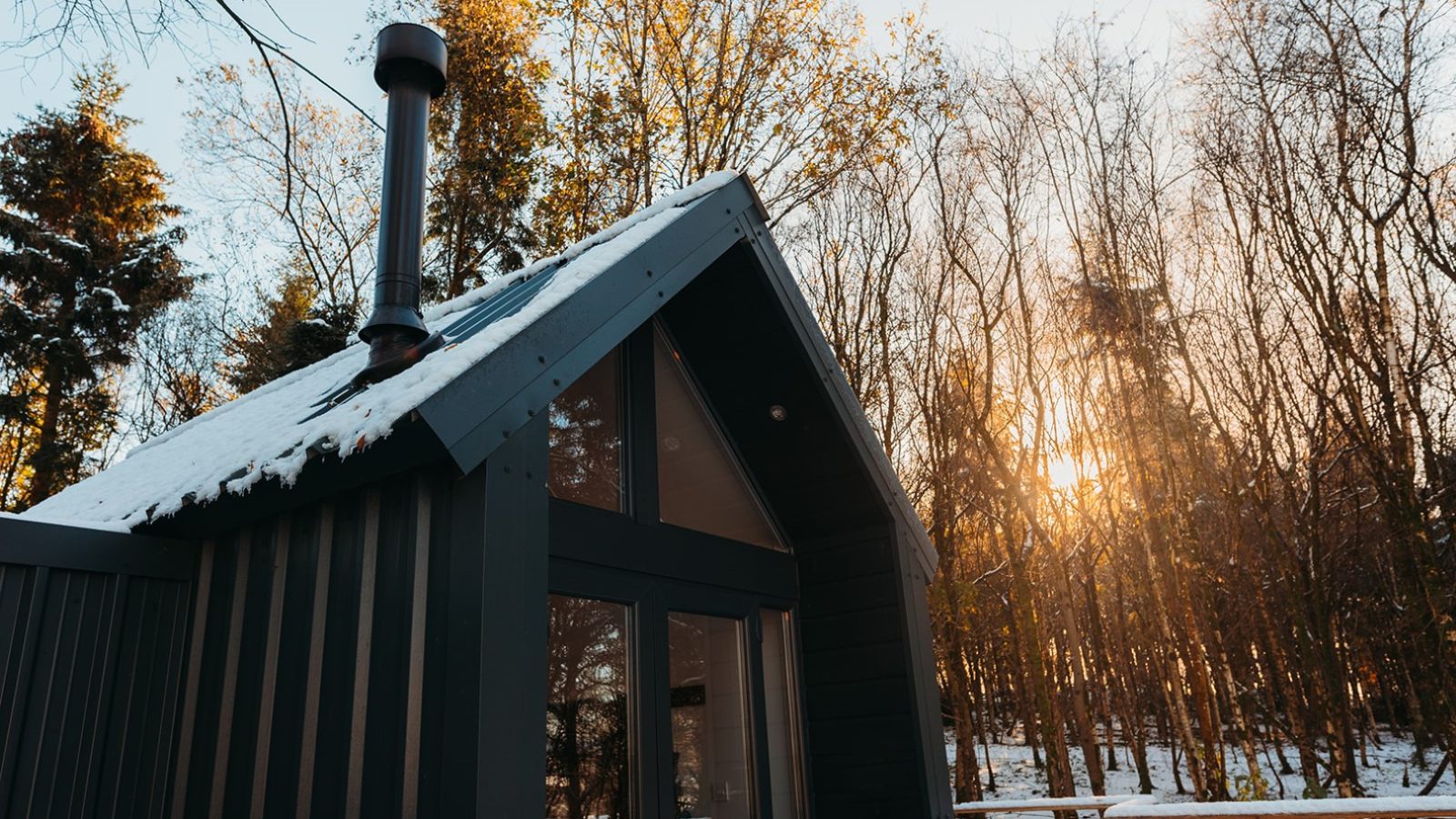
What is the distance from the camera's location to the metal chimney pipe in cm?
333

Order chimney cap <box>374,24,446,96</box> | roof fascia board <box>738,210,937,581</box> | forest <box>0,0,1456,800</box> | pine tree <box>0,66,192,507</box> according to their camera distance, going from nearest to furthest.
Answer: chimney cap <box>374,24,446,96</box> → roof fascia board <box>738,210,937,581</box> → forest <box>0,0,1456,800</box> → pine tree <box>0,66,192,507</box>

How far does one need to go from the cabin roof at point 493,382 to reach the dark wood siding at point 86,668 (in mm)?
189

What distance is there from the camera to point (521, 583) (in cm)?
267

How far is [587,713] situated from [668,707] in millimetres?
498

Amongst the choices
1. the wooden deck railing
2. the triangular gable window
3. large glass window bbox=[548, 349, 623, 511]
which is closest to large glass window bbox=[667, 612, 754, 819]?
the triangular gable window

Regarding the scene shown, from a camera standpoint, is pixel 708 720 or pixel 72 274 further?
pixel 72 274

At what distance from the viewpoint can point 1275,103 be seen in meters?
11.0

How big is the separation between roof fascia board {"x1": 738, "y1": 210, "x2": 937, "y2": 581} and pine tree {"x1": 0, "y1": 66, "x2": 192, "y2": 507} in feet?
47.4

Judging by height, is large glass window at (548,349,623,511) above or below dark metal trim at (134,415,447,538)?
above

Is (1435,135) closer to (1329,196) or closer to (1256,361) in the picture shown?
(1329,196)

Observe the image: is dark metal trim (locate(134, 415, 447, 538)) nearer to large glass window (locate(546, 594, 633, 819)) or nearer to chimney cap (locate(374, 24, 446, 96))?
large glass window (locate(546, 594, 633, 819))

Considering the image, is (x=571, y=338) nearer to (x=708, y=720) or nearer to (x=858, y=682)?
(x=708, y=720)

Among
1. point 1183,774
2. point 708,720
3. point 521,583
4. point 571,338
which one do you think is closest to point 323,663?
point 521,583

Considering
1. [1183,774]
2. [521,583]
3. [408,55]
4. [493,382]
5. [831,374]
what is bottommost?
[1183,774]
